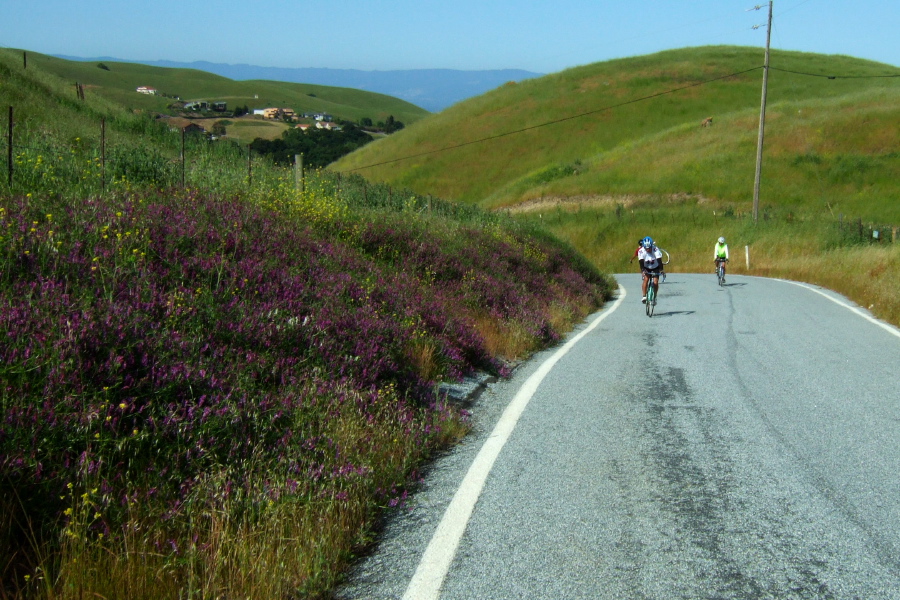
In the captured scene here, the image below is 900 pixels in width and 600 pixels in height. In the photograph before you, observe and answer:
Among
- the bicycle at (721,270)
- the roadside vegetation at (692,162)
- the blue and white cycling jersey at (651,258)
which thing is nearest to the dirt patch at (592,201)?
the roadside vegetation at (692,162)

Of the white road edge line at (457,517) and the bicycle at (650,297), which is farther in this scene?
the bicycle at (650,297)

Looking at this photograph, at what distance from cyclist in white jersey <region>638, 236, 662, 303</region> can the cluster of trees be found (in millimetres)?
37709

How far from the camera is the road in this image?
3.97 metres

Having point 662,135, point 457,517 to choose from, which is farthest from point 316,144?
point 457,517

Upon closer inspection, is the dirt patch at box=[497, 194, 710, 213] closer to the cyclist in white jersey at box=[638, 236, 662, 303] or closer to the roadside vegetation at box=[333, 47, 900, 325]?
the roadside vegetation at box=[333, 47, 900, 325]

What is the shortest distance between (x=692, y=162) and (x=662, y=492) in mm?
65312

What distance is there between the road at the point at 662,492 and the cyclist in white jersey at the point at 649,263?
778 centimetres

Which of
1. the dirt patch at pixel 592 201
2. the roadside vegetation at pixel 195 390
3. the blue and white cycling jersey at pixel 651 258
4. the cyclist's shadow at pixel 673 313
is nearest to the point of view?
the roadside vegetation at pixel 195 390

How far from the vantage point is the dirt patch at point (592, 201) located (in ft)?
193

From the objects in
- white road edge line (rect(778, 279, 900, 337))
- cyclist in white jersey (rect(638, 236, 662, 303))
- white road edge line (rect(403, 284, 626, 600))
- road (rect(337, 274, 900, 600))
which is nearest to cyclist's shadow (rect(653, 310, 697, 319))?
cyclist in white jersey (rect(638, 236, 662, 303))

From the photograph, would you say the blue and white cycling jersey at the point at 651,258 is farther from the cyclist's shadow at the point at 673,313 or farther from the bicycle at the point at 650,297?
the cyclist's shadow at the point at 673,313

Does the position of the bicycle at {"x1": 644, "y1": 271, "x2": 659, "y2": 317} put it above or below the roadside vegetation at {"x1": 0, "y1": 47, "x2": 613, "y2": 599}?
below

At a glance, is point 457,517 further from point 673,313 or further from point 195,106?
point 195,106

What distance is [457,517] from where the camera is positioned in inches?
189
